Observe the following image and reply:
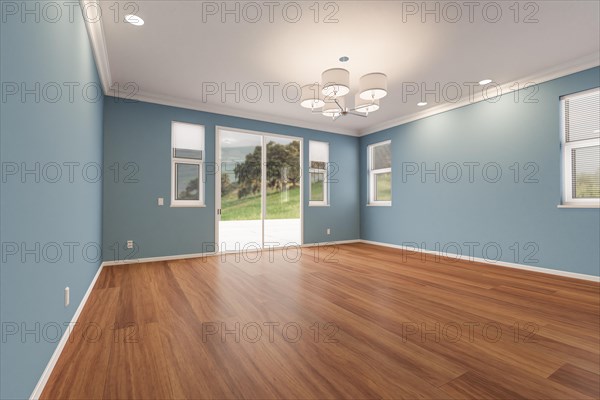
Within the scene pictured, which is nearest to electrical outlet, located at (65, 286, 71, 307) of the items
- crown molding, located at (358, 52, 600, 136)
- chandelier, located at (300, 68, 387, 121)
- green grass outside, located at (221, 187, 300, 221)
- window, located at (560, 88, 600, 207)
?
chandelier, located at (300, 68, 387, 121)

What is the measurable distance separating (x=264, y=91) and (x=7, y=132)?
362 cm

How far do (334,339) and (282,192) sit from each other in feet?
13.3

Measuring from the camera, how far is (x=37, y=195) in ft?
4.44

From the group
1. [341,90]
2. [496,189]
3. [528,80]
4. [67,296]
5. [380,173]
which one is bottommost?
[67,296]

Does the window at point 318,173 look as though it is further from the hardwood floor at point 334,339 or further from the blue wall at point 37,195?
the blue wall at point 37,195

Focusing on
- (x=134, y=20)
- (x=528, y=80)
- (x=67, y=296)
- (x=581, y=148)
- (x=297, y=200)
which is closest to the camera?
(x=67, y=296)

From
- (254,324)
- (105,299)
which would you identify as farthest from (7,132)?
(105,299)

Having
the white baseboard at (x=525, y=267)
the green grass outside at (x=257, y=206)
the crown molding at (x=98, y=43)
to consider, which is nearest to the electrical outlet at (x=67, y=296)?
the crown molding at (x=98, y=43)

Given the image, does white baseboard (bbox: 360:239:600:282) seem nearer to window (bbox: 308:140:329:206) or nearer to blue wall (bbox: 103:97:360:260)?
window (bbox: 308:140:329:206)

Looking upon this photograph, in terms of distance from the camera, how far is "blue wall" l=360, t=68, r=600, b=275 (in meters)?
3.48

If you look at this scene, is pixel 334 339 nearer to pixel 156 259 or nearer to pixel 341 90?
pixel 341 90

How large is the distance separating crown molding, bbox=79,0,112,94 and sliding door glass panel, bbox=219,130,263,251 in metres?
1.90

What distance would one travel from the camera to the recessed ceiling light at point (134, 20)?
2.57m

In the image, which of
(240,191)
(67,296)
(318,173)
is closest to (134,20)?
(67,296)
